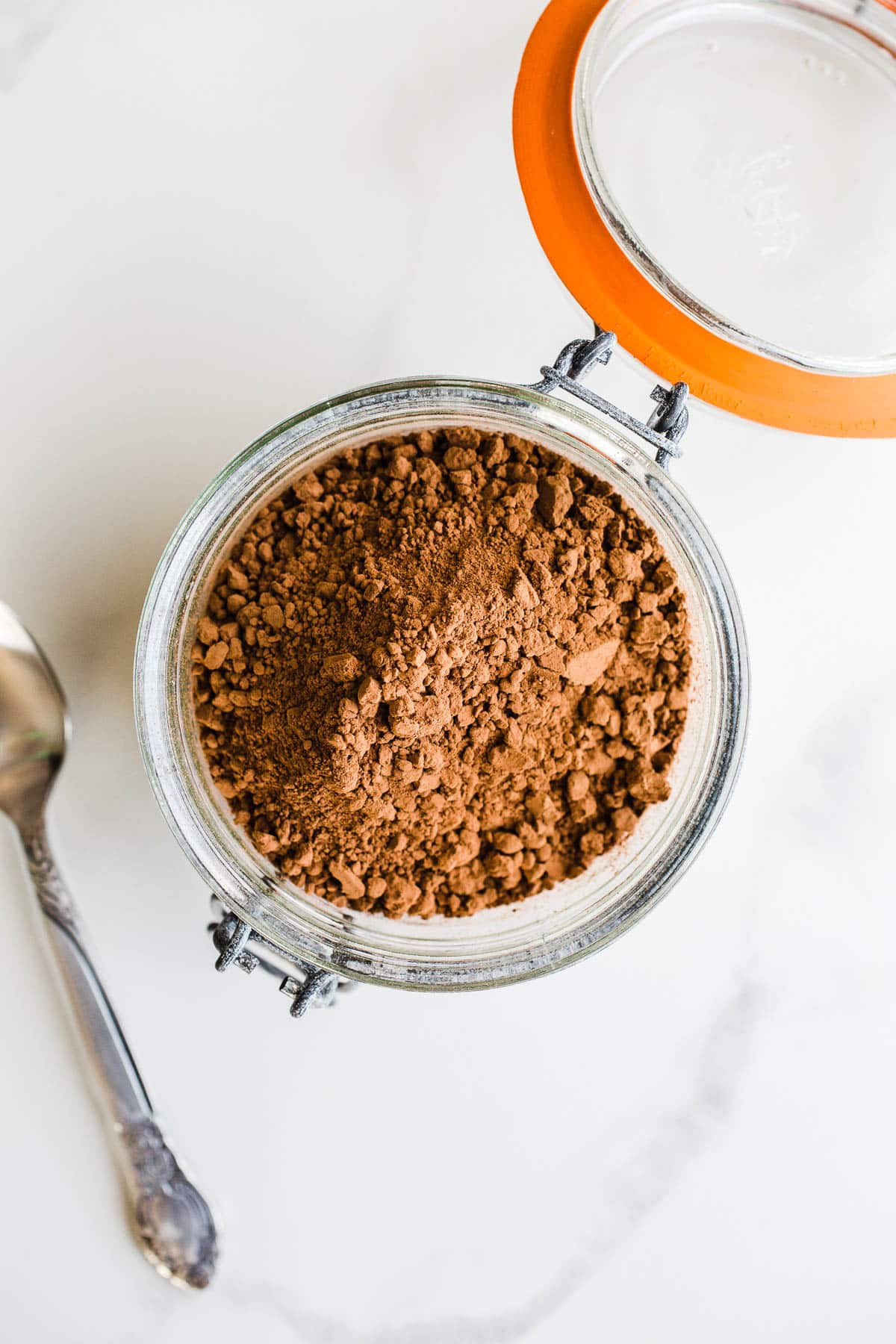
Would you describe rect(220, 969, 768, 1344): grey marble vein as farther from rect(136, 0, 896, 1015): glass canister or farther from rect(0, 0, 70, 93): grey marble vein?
rect(0, 0, 70, 93): grey marble vein

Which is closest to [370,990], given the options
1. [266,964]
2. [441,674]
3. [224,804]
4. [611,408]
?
[266,964]

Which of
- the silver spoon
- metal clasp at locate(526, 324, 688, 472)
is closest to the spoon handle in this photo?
the silver spoon

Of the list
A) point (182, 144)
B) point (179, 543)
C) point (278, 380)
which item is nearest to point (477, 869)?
point (179, 543)

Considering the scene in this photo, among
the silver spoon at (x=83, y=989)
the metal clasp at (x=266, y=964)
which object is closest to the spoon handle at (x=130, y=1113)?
the silver spoon at (x=83, y=989)

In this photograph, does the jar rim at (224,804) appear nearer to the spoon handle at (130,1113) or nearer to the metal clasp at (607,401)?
the metal clasp at (607,401)

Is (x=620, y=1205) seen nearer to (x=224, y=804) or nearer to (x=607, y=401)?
(x=224, y=804)

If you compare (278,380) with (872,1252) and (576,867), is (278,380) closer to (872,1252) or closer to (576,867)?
(576,867)
